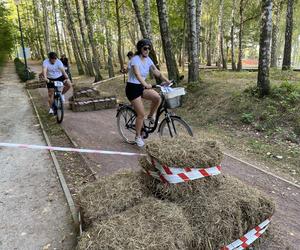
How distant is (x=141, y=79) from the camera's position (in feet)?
16.8

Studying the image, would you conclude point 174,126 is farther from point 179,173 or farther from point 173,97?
point 179,173

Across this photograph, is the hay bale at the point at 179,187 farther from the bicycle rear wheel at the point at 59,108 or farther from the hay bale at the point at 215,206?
the bicycle rear wheel at the point at 59,108

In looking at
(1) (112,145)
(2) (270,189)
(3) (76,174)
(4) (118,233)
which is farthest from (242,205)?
(1) (112,145)

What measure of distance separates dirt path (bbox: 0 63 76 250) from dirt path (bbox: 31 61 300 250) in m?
0.88

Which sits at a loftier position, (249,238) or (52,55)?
(52,55)

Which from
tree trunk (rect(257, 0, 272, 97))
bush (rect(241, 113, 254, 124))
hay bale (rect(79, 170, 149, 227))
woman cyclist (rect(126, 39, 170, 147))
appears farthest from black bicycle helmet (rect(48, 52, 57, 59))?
hay bale (rect(79, 170, 149, 227))

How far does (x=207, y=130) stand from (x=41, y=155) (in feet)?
13.7

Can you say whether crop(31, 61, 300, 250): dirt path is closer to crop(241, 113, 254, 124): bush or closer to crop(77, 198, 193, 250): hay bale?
crop(77, 198, 193, 250): hay bale

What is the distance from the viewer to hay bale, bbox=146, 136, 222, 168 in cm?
286

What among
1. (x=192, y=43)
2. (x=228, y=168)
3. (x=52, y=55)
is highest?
(x=192, y=43)

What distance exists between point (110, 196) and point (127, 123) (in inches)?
136

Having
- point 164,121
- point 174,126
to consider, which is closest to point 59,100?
point 164,121

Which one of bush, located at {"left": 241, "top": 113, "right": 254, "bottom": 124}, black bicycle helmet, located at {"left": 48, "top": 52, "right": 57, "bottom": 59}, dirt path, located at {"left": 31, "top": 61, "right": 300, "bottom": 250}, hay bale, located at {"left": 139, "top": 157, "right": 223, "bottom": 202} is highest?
black bicycle helmet, located at {"left": 48, "top": 52, "right": 57, "bottom": 59}

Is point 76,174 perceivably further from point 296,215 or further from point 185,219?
point 296,215
